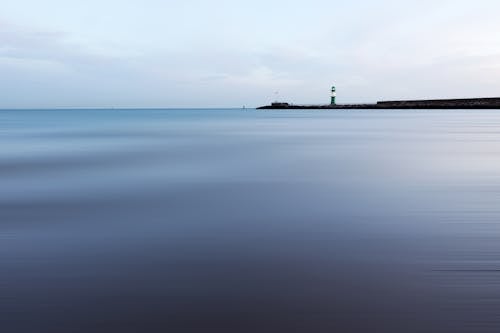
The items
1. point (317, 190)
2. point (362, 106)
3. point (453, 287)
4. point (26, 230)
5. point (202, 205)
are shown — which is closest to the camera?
A: point (453, 287)

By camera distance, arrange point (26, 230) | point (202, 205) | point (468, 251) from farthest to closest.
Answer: point (202, 205), point (26, 230), point (468, 251)

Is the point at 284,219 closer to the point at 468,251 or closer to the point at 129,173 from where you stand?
the point at 468,251

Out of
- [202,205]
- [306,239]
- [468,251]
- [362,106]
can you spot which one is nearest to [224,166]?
[202,205]

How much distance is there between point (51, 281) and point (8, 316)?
3.07 ft

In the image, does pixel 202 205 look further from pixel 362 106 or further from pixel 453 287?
pixel 362 106

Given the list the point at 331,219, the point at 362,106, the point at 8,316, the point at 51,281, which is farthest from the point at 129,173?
the point at 362,106

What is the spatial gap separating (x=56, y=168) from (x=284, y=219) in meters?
11.7

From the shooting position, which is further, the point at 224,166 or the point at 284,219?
the point at 224,166

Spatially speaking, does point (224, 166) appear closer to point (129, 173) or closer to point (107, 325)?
point (129, 173)

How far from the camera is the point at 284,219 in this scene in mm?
8250

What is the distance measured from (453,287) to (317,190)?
663 centimetres

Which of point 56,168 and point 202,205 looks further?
point 56,168

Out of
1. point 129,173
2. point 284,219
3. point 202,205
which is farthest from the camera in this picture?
point 129,173

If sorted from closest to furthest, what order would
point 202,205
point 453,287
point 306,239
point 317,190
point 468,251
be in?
point 453,287 → point 468,251 → point 306,239 → point 202,205 → point 317,190
